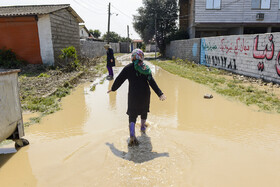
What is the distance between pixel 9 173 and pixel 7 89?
119 centimetres

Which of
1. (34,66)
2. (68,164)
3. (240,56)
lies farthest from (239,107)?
(34,66)

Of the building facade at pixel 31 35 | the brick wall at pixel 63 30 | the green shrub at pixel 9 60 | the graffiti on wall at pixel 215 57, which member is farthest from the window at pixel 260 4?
the green shrub at pixel 9 60

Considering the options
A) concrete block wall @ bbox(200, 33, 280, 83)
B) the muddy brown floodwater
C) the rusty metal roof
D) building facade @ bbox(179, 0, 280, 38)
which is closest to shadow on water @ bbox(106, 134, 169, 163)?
the muddy brown floodwater

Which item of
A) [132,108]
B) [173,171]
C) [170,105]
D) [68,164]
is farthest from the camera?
[170,105]

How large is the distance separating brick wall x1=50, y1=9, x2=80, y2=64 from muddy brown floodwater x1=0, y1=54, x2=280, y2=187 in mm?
9454

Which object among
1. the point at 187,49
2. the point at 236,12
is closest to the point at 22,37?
the point at 187,49

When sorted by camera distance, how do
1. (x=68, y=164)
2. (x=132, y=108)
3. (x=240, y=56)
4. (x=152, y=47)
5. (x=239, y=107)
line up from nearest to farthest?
(x=68, y=164) < (x=132, y=108) < (x=239, y=107) < (x=240, y=56) < (x=152, y=47)

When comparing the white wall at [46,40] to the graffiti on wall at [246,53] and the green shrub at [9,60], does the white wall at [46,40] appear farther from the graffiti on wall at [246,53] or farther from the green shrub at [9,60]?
the graffiti on wall at [246,53]

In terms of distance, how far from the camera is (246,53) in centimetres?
1021

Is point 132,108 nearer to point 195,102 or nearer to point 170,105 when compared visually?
point 170,105

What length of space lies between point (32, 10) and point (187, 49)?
478 inches

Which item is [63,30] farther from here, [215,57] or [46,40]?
[215,57]

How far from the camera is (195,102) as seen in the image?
632 centimetres

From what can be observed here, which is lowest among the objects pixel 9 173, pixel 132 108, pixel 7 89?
pixel 9 173
